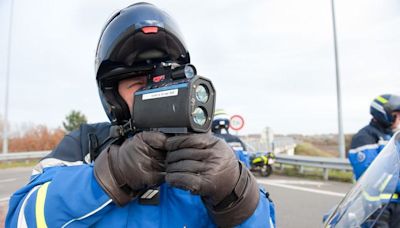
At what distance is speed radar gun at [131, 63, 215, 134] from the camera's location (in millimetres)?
947

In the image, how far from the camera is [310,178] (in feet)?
34.9

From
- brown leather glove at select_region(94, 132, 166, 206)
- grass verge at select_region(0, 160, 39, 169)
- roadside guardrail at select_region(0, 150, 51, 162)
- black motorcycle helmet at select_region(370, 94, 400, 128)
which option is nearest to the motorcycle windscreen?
brown leather glove at select_region(94, 132, 166, 206)

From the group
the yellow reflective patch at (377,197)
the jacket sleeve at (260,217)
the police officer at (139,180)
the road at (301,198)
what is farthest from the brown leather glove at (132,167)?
the road at (301,198)

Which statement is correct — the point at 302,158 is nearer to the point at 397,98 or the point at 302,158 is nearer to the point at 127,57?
the point at 397,98

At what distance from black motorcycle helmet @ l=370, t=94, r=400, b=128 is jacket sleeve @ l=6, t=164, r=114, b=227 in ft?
11.6

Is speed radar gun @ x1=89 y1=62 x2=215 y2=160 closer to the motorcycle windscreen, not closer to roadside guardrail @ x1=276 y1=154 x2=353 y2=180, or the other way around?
the motorcycle windscreen

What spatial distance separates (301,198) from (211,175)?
21.9 feet

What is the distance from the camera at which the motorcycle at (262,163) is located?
11.2m

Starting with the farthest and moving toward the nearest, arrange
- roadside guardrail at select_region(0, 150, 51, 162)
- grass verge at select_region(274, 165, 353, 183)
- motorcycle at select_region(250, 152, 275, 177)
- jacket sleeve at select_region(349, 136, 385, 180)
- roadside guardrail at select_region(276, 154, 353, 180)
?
roadside guardrail at select_region(0, 150, 51, 162)
motorcycle at select_region(250, 152, 275, 177)
grass verge at select_region(274, 165, 353, 183)
roadside guardrail at select_region(276, 154, 353, 180)
jacket sleeve at select_region(349, 136, 385, 180)

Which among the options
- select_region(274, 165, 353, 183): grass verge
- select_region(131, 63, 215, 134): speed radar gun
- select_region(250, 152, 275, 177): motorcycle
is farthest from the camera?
select_region(250, 152, 275, 177): motorcycle

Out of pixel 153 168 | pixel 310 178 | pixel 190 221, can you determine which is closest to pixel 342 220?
pixel 190 221

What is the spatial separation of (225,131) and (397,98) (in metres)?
3.49

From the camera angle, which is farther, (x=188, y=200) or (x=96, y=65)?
(x=96, y=65)

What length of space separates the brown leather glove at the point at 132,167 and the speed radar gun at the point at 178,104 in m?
0.05
